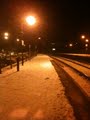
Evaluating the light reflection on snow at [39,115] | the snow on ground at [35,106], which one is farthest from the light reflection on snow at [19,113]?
the light reflection on snow at [39,115]

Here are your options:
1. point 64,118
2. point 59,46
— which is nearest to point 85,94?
point 64,118

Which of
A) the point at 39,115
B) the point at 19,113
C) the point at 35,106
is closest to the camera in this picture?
the point at 39,115

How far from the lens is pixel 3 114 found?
25.3 feet

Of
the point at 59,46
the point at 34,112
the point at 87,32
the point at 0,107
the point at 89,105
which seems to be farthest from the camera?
the point at 59,46

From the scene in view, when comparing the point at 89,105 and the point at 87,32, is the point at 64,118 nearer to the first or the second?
the point at 89,105

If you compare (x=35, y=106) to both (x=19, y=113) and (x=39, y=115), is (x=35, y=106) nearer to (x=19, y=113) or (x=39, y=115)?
(x=19, y=113)

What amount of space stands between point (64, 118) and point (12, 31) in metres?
102

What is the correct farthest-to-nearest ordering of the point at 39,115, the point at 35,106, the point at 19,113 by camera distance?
the point at 35,106
the point at 19,113
the point at 39,115

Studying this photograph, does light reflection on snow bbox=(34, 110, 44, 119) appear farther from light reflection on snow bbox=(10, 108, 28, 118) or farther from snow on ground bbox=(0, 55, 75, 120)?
light reflection on snow bbox=(10, 108, 28, 118)

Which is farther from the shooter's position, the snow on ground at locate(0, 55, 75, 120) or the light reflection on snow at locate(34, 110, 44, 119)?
the snow on ground at locate(0, 55, 75, 120)

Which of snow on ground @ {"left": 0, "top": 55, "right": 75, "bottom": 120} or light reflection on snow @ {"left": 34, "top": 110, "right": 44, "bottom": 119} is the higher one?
light reflection on snow @ {"left": 34, "top": 110, "right": 44, "bottom": 119}

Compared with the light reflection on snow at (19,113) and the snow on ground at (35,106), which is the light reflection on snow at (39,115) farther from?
the light reflection on snow at (19,113)

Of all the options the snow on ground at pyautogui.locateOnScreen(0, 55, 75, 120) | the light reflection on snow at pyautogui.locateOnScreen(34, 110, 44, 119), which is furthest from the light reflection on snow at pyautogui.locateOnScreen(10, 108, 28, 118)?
the light reflection on snow at pyautogui.locateOnScreen(34, 110, 44, 119)

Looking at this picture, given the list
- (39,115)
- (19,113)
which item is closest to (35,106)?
(19,113)
